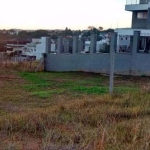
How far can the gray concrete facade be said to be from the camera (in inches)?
902

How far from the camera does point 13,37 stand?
89500mm

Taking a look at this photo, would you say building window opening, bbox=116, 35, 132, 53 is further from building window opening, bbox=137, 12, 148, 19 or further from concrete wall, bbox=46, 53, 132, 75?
building window opening, bbox=137, 12, 148, 19

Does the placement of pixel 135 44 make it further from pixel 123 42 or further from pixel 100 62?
pixel 123 42

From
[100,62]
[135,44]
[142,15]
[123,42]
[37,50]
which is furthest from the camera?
[37,50]

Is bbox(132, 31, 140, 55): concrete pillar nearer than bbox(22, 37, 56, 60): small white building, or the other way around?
bbox(132, 31, 140, 55): concrete pillar

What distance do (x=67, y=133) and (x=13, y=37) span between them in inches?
3430

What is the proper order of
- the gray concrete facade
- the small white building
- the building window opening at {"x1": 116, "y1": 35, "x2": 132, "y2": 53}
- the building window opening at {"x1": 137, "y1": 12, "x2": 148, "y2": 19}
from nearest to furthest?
the gray concrete facade
the building window opening at {"x1": 116, "y1": 35, "x2": 132, "y2": 53}
the building window opening at {"x1": 137, "y1": 12, "x2": 148, "y2": 19}
the small white building

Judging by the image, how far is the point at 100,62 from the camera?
24.8m

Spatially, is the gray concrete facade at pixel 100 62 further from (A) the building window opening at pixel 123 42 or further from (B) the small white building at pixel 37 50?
(B) the small white building at pixel 37 50

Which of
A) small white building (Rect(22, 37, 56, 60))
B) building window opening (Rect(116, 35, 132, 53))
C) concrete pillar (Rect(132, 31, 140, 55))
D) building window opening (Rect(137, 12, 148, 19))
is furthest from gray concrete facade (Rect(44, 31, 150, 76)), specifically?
small white building (Rect(22, 37, 56, 60))

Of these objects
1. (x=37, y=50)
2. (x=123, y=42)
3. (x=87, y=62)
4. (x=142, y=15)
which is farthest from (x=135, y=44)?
(x=37, y=50)

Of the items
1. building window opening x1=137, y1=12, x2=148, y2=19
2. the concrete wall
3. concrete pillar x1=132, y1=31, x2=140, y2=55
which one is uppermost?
building window opening x1=137, y1=12, x2=148, y2=19

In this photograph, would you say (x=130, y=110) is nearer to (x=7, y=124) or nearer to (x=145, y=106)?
(x=145, y=106)

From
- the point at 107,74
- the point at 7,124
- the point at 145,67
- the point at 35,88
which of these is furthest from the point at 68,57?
the point at 7,124
